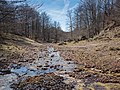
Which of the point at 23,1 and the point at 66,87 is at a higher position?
the point at 23,1

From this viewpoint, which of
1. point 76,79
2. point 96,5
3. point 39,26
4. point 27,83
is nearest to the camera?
point 27,83

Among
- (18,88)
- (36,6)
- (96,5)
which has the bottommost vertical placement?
(18,88)

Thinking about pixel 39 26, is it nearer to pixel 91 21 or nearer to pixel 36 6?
pixel 91 21

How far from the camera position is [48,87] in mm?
12602

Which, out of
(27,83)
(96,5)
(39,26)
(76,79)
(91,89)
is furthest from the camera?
(39,26)

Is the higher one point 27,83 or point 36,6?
point 36,6

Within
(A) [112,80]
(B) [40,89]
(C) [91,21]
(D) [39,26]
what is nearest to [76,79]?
(A) [112,80]

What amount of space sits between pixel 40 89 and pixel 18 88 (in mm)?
1192

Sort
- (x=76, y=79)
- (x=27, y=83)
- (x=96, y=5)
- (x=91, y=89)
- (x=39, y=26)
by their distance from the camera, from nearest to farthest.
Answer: (x=91, y=89), (x=27, y=83), (x=76, y=79), (x=96, y=5), (x=39, y=26)

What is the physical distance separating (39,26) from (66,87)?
9452 centimetres

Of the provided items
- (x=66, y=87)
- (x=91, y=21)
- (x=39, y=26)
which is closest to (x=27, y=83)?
(x=66, y=87)

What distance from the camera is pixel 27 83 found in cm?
1360

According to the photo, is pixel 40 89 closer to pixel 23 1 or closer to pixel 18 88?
pixel 18 88

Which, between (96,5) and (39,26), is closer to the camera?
(96,5)
